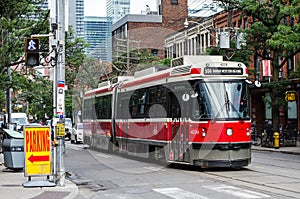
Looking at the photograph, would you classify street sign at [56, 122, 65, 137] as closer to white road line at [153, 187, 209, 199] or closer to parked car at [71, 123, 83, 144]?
white road line at [153, 187, 209, 199]

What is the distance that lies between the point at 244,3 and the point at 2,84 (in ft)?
50.4

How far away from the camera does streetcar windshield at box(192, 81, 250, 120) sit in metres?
17.5

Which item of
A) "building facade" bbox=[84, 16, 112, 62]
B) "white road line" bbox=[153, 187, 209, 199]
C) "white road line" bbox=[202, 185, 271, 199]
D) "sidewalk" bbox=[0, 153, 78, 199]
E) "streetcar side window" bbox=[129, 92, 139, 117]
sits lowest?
"sidewalk" bbox=[0, 153, 78, 199]

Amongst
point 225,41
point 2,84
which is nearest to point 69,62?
point 2,84

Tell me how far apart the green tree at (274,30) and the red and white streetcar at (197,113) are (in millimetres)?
9861

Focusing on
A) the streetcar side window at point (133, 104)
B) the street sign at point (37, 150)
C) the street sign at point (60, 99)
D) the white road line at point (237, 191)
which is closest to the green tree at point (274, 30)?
the streetcar side window at point (133, 104)

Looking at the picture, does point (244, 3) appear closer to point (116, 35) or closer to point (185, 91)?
point (185, 91)

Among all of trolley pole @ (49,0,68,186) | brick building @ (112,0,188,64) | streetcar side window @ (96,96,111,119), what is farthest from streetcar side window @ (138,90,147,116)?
brick building @ (112,0,188,64)

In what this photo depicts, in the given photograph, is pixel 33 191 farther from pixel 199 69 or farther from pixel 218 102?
pixel 199 69

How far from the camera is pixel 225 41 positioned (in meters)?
35.4

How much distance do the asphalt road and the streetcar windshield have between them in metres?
1.88

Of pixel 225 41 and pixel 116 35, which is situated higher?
pixel 116 35

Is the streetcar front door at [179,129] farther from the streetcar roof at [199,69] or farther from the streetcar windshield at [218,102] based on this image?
the streetcar roof at [199,69]

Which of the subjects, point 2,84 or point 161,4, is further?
point 161,4
